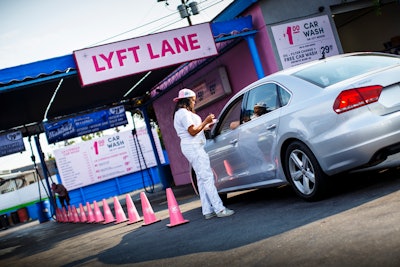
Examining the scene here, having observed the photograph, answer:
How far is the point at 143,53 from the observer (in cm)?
1079

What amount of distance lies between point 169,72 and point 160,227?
918cm

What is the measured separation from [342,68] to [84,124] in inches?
607

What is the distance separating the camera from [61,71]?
→ 10.6 meters

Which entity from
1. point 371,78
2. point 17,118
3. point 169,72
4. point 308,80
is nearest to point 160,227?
point 308,80

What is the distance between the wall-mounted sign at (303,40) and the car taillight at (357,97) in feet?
22.8

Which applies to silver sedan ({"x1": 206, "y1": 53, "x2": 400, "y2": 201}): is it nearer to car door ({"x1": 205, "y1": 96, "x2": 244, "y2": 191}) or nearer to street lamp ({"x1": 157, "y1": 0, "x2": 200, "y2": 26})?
car door ({"x1": 205, "y1": 96, "x2": 244, "y2": 191})

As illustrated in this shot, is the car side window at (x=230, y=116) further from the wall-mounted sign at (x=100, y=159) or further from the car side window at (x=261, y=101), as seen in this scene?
the wall-mounted sign at (x=100, y=159)

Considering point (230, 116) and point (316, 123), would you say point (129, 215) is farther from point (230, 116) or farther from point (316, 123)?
point (316, 123)

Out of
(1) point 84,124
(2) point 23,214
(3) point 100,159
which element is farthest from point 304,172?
(2) point 23,214

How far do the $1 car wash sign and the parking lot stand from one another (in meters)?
4.32

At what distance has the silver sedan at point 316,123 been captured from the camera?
4.79 meters

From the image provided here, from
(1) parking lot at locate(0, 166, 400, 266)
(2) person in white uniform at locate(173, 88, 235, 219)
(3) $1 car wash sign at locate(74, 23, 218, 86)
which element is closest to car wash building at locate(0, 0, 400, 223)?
(3) $1 car wash sign at locate(74, 23, 218, 86)

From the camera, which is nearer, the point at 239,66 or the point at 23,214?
the point at 239,66

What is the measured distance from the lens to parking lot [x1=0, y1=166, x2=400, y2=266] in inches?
134
